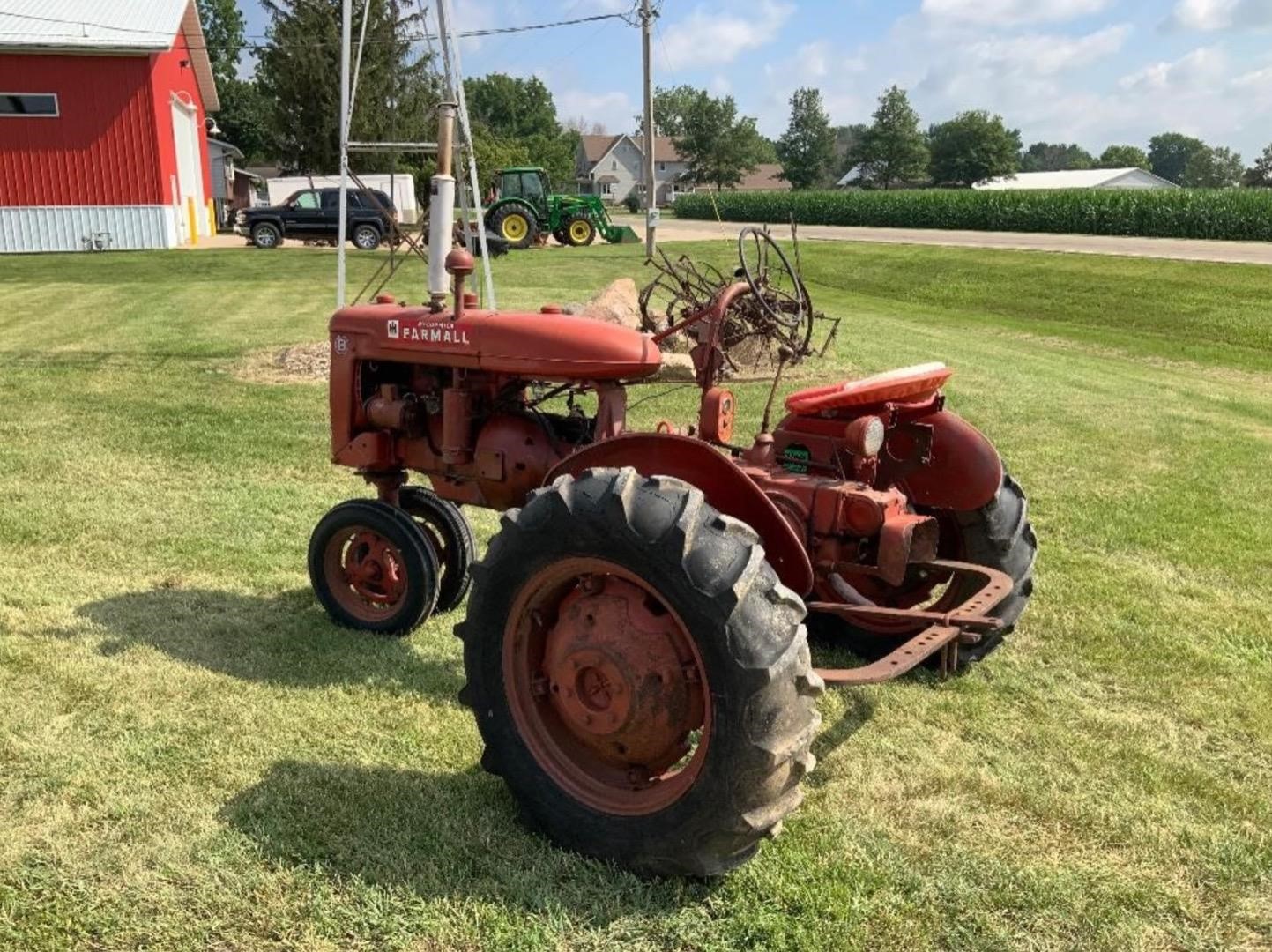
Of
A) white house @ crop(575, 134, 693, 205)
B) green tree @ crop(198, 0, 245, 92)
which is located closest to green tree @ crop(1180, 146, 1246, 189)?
white house @ crop(575, 134, 693, 205)

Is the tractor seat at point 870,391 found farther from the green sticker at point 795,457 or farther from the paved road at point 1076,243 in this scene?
the paved road at point 1076,243

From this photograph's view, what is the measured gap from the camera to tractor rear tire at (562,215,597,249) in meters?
31.9

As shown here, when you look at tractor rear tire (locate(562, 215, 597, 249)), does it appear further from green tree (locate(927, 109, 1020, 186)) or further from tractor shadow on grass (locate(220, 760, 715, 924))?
green tree (locate(927, 109, 1020, 186))

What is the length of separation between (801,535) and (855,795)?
0.85m

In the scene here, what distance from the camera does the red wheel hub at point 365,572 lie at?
4.47 meters

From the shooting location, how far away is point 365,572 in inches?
178

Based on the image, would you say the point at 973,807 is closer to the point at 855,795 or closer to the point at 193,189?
the point at 855,795

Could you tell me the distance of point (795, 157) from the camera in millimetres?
90125

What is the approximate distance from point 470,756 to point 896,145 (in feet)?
284

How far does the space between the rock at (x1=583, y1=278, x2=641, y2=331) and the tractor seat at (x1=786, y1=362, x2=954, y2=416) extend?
7.36 meters

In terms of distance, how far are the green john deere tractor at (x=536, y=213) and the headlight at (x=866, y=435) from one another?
28.2m

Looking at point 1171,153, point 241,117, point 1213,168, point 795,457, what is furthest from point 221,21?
point 1171,153

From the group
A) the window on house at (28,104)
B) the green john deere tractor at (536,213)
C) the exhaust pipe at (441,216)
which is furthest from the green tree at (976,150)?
the exhaust pipe at (441,216)

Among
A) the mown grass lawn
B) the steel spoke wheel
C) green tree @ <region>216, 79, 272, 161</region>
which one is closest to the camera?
the mown grass lawn
